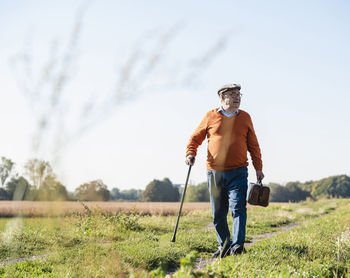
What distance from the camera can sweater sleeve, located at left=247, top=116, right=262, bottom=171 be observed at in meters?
5.35

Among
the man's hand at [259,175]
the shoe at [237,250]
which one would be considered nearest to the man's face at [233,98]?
the man's hand at [259,175]

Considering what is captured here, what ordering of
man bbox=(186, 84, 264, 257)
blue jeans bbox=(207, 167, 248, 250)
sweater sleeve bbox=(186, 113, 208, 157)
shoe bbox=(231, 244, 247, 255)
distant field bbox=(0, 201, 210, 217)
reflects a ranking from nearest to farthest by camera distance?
1. distant field bbox=(0, 201, 210, 217)
2. shoe bbox=(231, 244, 247, 255)
3. blue jeans bbox=(207, 167, 248, 250)
4. man bbox=(186, 84, 264, 257)
5. sweater sleeve bbox=(186, 113, 208, 157)

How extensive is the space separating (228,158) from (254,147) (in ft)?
1.82

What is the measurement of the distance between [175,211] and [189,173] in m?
10.7

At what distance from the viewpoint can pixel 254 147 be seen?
212 inches

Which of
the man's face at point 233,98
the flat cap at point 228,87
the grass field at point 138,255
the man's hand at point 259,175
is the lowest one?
the grass field at point 138,255

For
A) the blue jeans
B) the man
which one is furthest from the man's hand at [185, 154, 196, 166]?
the blue jeans

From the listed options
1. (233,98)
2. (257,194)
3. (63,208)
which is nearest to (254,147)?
(257,194)

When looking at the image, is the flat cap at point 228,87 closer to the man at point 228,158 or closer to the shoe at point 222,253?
the man at point 228,158

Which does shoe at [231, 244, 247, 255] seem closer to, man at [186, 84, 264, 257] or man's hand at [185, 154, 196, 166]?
man at [186, 84, 264, 257]

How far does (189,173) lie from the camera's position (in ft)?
18.5

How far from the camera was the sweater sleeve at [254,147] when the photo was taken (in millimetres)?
5352

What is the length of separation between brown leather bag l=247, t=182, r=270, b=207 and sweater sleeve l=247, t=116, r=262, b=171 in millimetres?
317

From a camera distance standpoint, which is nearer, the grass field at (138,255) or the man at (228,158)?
the grass field at (138,255)
